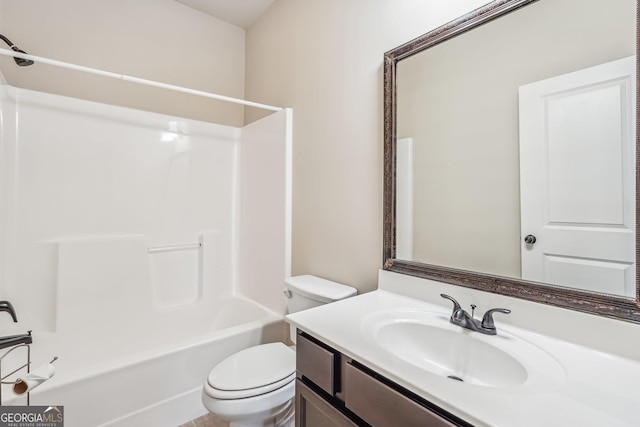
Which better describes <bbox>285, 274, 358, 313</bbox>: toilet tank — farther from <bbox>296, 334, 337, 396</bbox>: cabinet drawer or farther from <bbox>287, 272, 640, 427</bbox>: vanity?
<bbox>296, 334, 337, 396</bbox>: cabinet drawer

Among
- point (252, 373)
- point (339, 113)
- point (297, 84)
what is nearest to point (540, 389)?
point (252, 373)

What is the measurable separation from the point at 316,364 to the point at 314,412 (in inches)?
6.5

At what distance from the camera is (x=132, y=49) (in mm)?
2203

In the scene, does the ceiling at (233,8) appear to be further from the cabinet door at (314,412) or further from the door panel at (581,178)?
the cabinet door at (314,412)

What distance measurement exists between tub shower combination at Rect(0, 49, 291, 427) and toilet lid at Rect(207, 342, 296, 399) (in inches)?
13.6

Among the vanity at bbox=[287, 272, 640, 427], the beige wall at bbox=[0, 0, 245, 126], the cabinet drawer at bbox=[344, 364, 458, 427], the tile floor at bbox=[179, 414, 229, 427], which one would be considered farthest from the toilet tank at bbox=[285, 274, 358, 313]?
the beige wall at bbox=[0, 0, 245, 126]

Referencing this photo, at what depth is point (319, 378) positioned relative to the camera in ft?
3.11

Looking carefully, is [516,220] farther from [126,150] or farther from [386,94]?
[126,150]

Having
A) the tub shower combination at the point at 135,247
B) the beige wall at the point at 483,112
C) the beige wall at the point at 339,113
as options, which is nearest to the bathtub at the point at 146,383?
the tub shower combination at the point at 135,247

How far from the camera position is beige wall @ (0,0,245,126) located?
1.87 metres

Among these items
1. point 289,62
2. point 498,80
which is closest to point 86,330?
point 289,62

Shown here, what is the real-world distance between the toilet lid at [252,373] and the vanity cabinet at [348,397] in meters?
0.31

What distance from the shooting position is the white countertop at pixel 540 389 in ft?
1.88

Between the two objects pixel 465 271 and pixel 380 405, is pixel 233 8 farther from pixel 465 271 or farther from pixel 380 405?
pixel 380 405
